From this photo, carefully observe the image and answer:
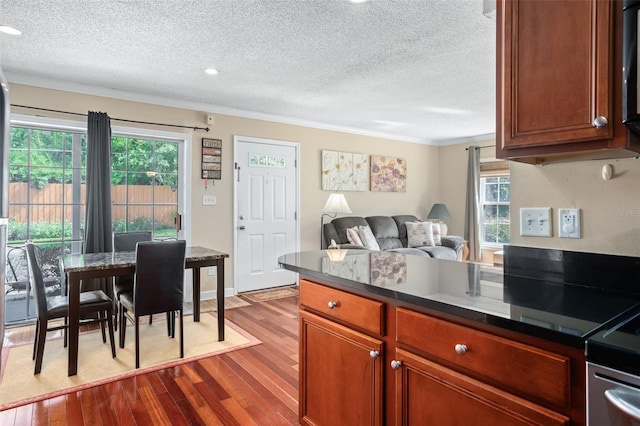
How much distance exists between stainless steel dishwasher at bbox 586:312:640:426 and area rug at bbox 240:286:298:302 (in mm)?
4102

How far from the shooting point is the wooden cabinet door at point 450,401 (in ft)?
3.18

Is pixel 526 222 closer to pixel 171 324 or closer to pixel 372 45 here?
pixel 372 45

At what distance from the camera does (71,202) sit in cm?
393

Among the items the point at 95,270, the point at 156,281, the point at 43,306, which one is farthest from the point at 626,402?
the point at 43,306

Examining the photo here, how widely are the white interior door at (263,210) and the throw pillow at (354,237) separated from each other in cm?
75

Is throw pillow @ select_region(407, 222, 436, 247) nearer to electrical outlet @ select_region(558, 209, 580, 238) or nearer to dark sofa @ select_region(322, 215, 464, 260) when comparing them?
dark sofa @ select_region(322, 215, 464, 260)

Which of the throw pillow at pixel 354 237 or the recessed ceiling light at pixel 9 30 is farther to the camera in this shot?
the throw pillow at pixel 354 237

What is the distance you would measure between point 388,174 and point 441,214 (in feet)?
4.03

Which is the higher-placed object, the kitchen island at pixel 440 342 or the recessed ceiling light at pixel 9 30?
the recessed ceiling light at pixel 9 30

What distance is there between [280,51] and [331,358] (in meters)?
2.41

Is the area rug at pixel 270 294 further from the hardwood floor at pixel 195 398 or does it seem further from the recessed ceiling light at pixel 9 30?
the recessed ceiling light at pixel 9 30

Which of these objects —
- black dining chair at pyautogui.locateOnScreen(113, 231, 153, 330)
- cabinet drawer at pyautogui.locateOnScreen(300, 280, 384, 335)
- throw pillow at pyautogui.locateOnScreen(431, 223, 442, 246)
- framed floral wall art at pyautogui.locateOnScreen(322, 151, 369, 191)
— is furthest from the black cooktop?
throw pillow at pyautogui.locateOnScreen(431, 223, 442, 246)

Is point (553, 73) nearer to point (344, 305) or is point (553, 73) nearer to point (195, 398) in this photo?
point (344, 305)

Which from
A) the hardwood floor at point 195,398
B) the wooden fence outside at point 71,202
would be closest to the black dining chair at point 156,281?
the hardwood floor at point 195,398
